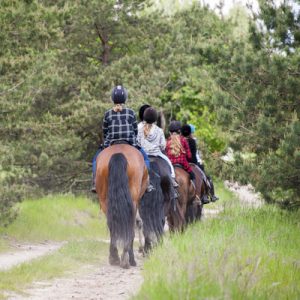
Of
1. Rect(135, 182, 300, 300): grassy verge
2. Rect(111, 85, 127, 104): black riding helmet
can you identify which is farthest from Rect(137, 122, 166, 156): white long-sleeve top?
Rect(135, 182, 300, 300): grassy verge

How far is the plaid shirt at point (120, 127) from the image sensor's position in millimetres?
12469

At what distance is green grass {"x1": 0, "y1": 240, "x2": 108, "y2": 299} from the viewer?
9547 millimetres

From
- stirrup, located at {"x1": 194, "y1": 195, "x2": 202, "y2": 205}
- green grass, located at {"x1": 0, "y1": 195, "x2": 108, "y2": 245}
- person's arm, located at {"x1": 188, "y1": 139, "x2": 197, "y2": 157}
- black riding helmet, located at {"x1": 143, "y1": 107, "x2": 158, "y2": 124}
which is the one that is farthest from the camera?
green grass, located at {"x1": 0, "y1": 195, "x2": 108, "y2": 245}

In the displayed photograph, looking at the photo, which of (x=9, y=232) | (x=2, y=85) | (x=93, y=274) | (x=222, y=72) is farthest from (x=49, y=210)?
(x=93, y=274)

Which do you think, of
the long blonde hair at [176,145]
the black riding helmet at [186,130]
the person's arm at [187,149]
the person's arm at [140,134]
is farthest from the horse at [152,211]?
the black riding helmet at [186,130]

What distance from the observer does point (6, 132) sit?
1822 centimetres

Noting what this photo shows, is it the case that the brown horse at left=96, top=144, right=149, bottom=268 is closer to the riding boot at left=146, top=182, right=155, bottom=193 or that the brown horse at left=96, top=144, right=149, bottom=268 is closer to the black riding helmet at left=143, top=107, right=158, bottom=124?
the riding boot at left=146, top=182, right=155, bottom=193

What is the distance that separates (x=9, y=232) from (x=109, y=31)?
8089 mm

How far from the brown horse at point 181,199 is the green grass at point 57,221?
4.85 meters

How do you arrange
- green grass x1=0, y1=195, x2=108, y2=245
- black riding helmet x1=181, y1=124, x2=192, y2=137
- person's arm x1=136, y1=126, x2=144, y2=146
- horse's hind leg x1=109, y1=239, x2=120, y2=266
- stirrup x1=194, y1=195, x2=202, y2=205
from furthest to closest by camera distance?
green grass x1=0, y1=195, x2=108, y2=245
black riding helmet x1=181, y1=124, x2=192, y2=137
stirrup x1=194, y1=195, x2=202, y2=205
person's arm x1=136, y1=126, x2=144, y2=146
horse's hind leg x1=109, y1=239, x2=120, y2=266

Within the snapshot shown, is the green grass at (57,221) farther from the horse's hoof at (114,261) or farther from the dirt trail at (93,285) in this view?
the dirt trail at (93,285)

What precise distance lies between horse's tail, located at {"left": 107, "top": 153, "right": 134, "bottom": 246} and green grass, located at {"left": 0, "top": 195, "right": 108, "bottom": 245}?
693cm

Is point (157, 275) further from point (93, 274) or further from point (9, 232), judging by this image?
point (9, 232)

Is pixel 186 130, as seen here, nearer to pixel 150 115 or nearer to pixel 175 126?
pixel 175 126
